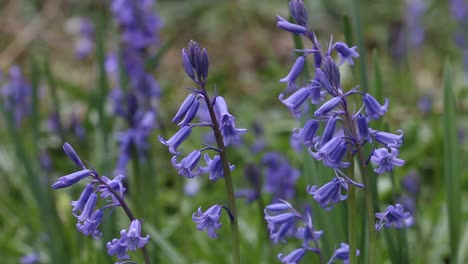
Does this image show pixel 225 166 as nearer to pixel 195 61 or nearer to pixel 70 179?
pixel 195 61

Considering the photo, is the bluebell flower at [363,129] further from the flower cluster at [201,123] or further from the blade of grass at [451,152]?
the blade of grass at [451,152]

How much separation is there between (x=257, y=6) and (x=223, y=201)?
5.21 metres

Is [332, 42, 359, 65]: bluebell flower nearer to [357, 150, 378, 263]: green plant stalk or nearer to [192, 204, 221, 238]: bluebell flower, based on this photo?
[357, 150, 378, 263]: green plant stalk

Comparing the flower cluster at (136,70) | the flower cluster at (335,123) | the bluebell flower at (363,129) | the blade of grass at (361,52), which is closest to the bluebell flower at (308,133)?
the flower cluster at (335,123)

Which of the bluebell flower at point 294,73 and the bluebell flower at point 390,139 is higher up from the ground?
the bluebell flower at point 294,73

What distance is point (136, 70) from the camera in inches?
189

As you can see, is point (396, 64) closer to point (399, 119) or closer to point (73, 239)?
point (399, 119)

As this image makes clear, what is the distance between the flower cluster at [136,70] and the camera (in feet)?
14.1

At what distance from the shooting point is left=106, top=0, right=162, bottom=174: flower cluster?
4.31m

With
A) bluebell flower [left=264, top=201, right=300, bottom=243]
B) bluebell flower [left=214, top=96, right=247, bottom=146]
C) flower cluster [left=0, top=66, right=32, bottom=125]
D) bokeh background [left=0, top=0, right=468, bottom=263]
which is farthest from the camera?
flower cluster [left=0, top=66, right=32, bottom=125]

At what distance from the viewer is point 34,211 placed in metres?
5.14

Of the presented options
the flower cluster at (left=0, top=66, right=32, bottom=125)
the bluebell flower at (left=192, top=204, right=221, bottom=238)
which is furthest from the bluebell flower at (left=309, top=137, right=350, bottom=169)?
the flower cluster at (left=0, top=66, right=32, bottom=125)

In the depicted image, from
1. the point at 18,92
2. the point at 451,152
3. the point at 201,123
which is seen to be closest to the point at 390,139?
the point at 201,123

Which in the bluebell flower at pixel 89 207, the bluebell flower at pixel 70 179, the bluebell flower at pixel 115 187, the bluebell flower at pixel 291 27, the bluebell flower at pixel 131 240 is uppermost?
the bluebell flower at pixel 291 27
